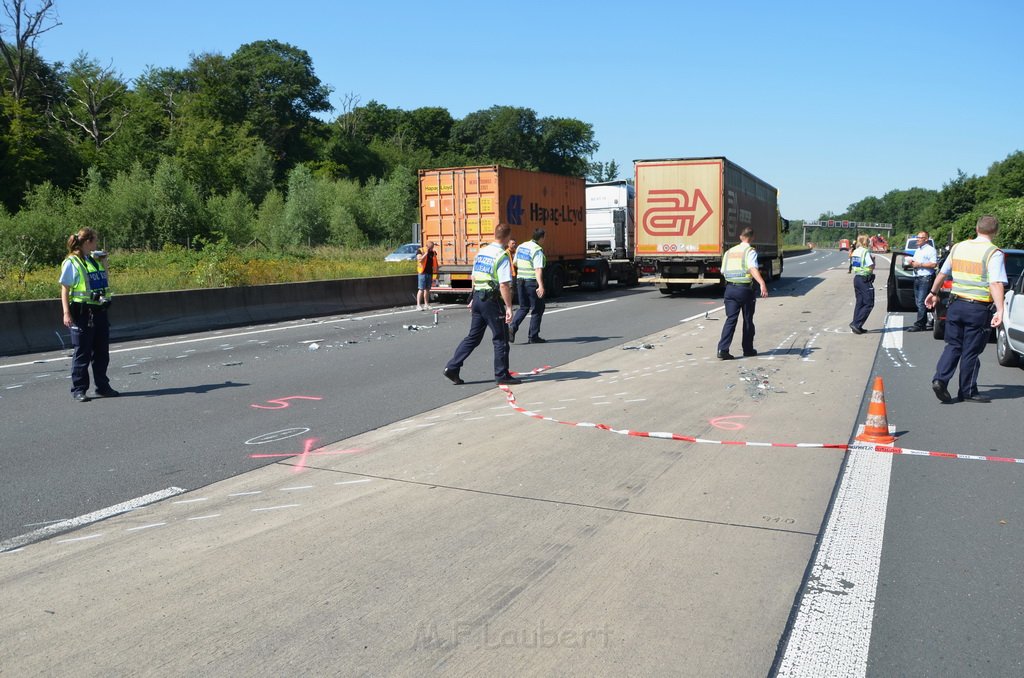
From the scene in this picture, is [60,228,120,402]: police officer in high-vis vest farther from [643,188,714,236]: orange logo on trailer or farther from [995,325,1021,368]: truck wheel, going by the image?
[643,188,714,236]: orange logo on trailer

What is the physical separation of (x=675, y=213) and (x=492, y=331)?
15.0 metres

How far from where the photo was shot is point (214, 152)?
6481 cm

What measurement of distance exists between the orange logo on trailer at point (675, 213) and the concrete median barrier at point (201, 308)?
724cm

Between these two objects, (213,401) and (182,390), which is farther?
(182,390)

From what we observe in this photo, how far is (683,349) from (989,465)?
6.79 metres

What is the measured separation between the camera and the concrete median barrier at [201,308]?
13289mm

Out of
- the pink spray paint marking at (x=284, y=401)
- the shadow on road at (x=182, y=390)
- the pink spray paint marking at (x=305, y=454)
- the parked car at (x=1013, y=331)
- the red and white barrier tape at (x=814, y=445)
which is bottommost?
the red and white barrier tape at (x=814, y=445)

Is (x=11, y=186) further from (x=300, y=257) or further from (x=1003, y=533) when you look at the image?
(x=1003, y=533)

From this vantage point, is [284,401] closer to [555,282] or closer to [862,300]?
[862,300]

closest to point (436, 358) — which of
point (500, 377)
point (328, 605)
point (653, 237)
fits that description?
point (500, 377)

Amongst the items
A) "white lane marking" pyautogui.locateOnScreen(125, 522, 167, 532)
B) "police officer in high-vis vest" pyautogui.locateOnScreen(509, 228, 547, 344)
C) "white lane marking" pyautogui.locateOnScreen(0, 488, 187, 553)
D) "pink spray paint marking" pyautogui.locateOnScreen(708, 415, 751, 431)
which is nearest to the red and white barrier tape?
"pink spray paint marking" pyautogui.locateOnScreen(708, 415, 751, 431)

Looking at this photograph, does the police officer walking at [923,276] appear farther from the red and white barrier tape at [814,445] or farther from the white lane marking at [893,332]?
the red and white barrier tape at [814,445]

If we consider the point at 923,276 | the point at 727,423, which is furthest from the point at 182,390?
the point at 923,276

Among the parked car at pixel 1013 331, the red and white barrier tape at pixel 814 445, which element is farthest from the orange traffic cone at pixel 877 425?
the parked car at pixel 1013 331
